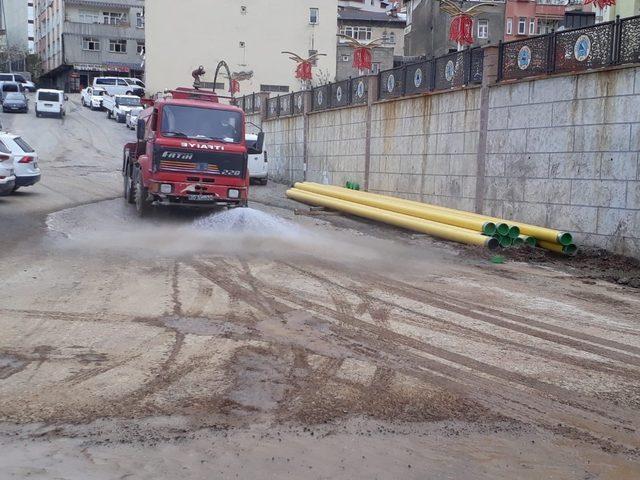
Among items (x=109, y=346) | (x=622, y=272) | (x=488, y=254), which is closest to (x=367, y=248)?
(x=488, y=254)

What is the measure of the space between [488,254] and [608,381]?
285 inches

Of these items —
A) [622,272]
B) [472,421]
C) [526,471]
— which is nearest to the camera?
[526,471]

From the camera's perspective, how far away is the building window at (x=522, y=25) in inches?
2451

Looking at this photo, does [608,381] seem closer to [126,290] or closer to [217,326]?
[217,326]

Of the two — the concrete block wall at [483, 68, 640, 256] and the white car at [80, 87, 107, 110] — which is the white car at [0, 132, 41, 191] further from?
the white car at [80, 87, 107, 110]

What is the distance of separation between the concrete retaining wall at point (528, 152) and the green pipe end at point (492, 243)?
54.9 inches

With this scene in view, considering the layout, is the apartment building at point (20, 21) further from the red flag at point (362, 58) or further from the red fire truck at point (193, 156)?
the red fire truck at point (193, 156)

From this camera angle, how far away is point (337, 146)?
2528 cm

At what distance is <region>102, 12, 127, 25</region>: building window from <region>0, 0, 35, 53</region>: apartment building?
34.9 meters

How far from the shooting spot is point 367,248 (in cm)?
1388

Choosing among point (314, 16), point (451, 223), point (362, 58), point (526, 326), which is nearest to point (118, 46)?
point (314, 16)

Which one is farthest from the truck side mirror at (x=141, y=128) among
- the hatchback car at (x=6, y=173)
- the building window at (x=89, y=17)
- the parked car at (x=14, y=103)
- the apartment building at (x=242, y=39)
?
the building window at (x=89, y=17)

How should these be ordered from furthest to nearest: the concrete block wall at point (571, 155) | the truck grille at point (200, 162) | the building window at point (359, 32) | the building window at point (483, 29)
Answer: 1. the building window at point (359, 32)
2. the building window at point (483, 29)
3. the truck grille at point (200, 162)
4. the concrete block wall at point (571, 155)

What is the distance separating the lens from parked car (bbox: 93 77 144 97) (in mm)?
55625
